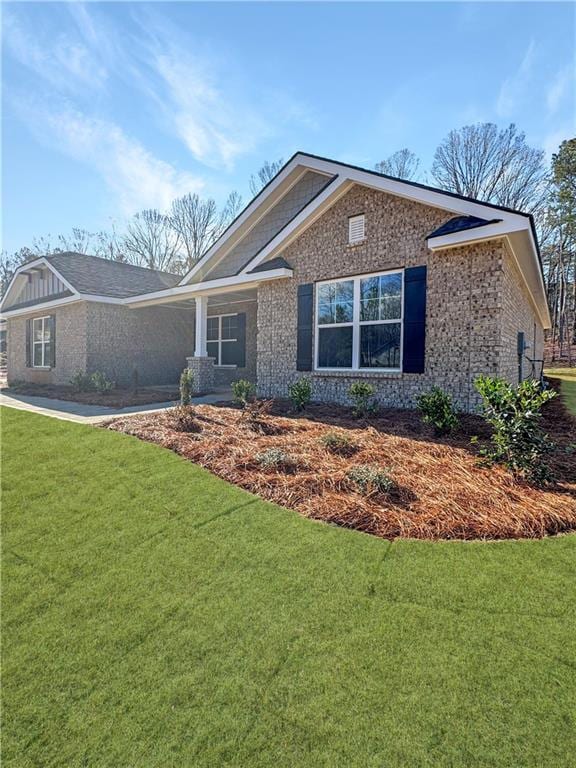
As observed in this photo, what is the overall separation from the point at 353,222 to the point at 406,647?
26.5ft

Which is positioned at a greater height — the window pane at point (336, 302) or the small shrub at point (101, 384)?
the window pane at point (336, 302)

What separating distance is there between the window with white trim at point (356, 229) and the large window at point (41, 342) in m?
13.0

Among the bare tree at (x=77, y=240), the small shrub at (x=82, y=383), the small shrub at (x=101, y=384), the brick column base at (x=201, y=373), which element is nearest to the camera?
the brick column base at (x=201, y=373)

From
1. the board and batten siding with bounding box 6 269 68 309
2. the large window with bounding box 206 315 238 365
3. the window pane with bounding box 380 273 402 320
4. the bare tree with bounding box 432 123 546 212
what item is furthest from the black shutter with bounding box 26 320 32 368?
the bare tree with bounding box 432 123 546 212

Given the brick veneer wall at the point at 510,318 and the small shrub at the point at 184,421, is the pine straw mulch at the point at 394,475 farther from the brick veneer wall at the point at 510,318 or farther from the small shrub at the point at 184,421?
the brick veneer wall at the point at 510,318

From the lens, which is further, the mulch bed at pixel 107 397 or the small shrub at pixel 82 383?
the small shrub at pixel 82 383

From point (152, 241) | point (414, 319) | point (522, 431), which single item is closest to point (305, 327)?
point (414, 319)

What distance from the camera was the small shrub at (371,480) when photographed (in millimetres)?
3898

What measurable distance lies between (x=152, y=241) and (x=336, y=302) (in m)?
28.2

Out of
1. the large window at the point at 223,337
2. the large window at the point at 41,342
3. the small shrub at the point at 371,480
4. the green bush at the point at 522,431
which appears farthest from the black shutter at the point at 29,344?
the green bush at the point at 522,431

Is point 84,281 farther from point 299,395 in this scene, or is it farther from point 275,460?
point 275,460

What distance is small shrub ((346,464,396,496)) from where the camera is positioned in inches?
153

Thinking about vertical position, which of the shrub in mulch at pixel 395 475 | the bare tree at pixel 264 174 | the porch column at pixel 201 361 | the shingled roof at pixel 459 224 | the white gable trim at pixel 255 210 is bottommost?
the shrub in mulch at pixel 395 475

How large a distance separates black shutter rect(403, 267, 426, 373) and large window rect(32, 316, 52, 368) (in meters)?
14.2
